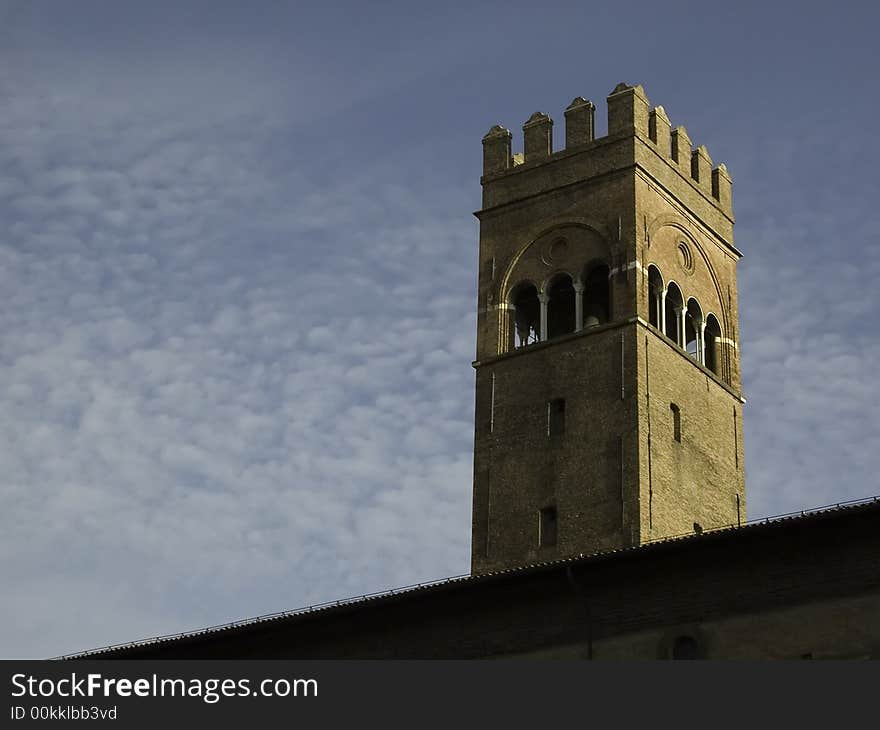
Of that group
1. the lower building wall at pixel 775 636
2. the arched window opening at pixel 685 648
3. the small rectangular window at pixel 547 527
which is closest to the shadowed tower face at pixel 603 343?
the small rectangular window at pixel 547 527

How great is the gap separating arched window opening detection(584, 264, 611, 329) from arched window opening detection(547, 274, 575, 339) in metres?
0.33

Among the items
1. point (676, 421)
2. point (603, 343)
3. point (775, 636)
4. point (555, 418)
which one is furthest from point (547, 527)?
point (775, 636)

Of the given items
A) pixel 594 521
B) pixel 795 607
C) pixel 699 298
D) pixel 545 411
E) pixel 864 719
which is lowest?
pixel 864 719

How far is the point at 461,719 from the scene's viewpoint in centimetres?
2125

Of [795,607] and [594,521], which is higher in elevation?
[594,521]

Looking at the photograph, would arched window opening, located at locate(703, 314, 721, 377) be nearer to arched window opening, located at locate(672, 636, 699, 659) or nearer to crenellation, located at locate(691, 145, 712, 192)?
crenellation, located at locate(691, 145, 712, 192)

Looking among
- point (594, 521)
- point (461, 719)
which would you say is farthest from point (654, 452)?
point (461, 719)

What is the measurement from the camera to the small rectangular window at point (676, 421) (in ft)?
114

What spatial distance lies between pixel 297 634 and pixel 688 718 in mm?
9798

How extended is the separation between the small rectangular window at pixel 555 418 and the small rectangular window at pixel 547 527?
153 cm

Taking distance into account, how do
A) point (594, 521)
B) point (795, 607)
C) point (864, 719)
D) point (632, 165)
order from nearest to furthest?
1. point (864, 719)
2. point (795, 607)
3. point (594, 521)
4. point (632, 165)

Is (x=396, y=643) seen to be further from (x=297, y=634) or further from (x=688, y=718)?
(x=688, y=718)

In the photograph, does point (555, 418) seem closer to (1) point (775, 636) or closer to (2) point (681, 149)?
(2) point (681, 149)

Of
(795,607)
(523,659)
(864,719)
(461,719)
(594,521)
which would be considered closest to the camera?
(864,719)
